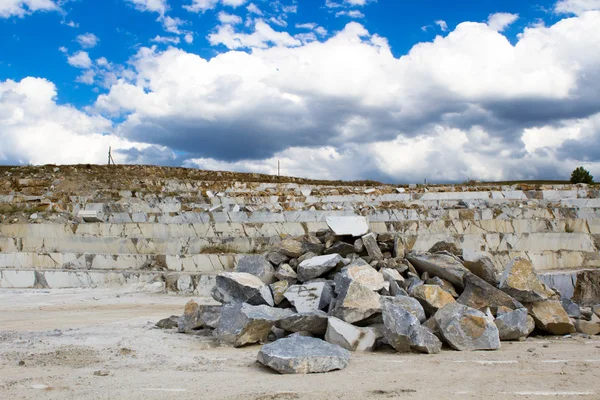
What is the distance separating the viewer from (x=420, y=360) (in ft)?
18.0

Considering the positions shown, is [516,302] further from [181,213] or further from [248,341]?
[181,213]

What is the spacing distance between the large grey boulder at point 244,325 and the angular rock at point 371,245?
2115 millimetres

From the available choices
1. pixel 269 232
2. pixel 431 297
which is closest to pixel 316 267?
pixel 431 297

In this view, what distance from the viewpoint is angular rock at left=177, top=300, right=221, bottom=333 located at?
696cm

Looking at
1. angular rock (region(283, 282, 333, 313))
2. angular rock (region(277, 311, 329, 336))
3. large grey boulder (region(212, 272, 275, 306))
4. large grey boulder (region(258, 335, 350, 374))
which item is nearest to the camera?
large grey boulder (region(258, 335, 350, 374))

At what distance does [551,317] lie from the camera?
6.74m

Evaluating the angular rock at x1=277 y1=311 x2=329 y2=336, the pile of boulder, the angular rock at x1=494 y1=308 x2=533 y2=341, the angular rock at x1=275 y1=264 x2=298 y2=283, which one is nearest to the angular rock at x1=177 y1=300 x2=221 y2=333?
the pile of boulder

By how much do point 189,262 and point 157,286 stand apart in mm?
1140

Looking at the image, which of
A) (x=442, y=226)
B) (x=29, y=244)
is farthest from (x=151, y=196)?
(x=442, y=226)

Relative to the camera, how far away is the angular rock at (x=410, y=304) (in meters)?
6.29

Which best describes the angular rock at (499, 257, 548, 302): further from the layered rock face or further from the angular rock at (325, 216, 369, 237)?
the angular rock at (325, 216, 369, 237)

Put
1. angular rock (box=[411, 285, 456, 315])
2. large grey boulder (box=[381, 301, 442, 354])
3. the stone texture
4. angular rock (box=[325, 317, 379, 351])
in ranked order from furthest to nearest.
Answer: the stone texture, angular rock (box=[411, 285, 456, 315]), angular rock (box=[325, 317, 379, 351]), large grey boulder (box=[381, 301, 442, 354])

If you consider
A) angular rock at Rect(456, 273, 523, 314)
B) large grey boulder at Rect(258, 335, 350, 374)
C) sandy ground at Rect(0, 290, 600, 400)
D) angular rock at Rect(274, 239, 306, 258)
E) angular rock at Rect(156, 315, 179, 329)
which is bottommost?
Result: angular rock at Rect(156, 315, 179, 329)

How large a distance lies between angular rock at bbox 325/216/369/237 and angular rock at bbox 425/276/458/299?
1488 mm
